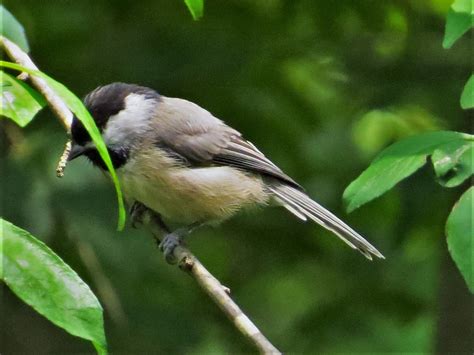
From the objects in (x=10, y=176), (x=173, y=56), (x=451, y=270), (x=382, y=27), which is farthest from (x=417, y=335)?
(x=10, y=176)

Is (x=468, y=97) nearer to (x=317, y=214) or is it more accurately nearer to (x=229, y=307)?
(x=229, y=307)

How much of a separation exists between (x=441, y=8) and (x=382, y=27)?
0.97ft

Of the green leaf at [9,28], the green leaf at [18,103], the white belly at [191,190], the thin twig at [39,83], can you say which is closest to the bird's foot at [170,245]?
the white belly at [191,190]

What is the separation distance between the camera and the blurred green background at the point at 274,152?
3.90 metres

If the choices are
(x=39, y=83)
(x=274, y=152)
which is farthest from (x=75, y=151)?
(x=274, y=152)

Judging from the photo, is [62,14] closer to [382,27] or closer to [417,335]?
[382,27]

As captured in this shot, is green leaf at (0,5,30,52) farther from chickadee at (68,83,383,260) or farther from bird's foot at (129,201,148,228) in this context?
bird's foot at (129,201,148,228)

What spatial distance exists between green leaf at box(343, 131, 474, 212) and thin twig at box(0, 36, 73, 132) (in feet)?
3.90

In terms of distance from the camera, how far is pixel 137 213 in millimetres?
3863

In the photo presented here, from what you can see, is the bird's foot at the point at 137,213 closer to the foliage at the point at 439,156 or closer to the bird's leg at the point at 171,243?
the bird's leg at the point at 171,243

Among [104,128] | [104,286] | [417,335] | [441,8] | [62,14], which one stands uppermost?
[441,8]

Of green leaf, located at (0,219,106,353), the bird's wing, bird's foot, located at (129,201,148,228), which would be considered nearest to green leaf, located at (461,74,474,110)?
green leaf, located at (0,219,106,353)

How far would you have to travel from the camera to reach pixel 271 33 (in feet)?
13.3

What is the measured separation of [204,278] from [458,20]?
1.09 m
